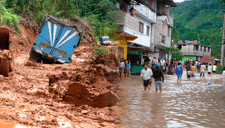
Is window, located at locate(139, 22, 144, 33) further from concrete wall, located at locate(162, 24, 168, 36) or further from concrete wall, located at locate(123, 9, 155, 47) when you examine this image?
concrete wall, located at locate(162, 24, 168, 36)

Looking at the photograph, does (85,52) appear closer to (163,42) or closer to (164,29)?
(163,42)

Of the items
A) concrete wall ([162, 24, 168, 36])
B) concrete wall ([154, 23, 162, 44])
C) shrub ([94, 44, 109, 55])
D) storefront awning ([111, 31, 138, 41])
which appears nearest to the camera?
shrub ([94, 44, 109, 55])

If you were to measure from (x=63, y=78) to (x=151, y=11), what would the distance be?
72.7ft

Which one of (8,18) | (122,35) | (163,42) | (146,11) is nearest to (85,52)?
(122,35)

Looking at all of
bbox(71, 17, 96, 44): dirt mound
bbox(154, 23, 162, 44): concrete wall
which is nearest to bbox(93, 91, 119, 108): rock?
bbox(71, 17, 96, 44): dirt mound

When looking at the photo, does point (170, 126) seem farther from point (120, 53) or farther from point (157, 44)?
point (157, 44)

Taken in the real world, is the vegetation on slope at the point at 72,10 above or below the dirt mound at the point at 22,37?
above

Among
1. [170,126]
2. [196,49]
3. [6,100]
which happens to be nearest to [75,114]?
[6,100]

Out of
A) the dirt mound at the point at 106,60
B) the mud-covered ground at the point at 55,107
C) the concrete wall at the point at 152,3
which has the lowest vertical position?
the mud-covered ground at the point at 55,107

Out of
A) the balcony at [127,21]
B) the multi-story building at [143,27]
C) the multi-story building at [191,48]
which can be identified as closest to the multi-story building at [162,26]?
the multi-story building at [143,27]

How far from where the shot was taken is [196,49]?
65375mm

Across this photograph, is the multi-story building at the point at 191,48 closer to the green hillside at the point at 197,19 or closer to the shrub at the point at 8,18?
the green hillside at the point at 197,19

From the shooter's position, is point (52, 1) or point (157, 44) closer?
point (52, 1)

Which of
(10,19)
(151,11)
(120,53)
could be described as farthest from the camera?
(151,11)
